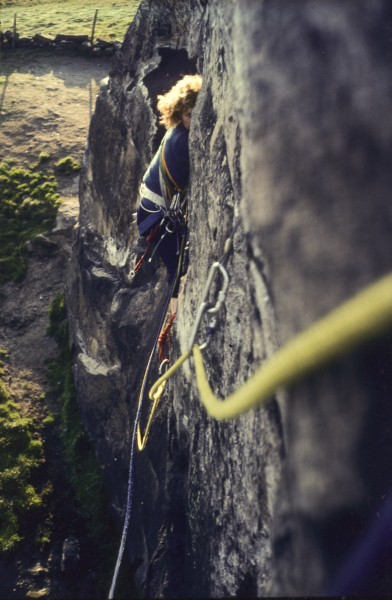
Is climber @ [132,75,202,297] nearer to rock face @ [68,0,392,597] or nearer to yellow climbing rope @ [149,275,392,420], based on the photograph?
rock face @ [68,0,392,597]

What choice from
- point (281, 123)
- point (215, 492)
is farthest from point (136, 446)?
point (281, 123)

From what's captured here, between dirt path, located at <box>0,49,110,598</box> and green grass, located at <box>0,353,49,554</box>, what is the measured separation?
239 mm

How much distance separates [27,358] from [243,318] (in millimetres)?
6600

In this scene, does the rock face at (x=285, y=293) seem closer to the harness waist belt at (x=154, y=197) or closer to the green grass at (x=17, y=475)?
the harness waist belt at (x=154, y=197)

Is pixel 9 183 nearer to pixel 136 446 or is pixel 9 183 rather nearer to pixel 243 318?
pixel 136 446

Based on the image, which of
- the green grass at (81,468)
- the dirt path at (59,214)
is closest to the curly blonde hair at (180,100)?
the green grass at (81,468)

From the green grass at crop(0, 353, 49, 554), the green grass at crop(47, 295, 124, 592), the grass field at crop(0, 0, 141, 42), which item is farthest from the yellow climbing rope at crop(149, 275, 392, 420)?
the grass field at crop(0, 0, 141, 42)

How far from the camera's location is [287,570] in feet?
9.41

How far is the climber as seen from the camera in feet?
17.0

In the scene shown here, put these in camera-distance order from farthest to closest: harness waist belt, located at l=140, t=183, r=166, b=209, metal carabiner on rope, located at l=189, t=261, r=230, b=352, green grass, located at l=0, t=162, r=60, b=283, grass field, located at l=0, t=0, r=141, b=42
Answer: grass field, located at l=0, t=0, r=141, b=42
green grass, located at l=0, t=162, r=60, b=283
harness waist belt, located at l=140, t=183, r=166, b=209
metal carabiner on rope, located at l=189, t=261, r=230, b=352

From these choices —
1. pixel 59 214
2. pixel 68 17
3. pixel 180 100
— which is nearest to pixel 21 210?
pixel 59 214

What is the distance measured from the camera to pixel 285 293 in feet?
9.91

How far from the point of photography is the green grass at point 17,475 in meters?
7.28

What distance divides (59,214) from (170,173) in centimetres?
655
